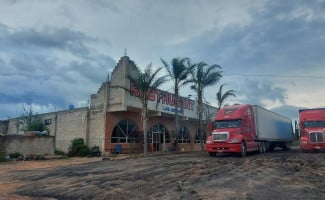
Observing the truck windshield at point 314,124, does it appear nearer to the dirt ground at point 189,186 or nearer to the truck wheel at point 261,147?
the truck wheel at point 261,147

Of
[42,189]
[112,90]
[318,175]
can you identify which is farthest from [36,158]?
[318,175]

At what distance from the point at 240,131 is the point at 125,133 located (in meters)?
13.6

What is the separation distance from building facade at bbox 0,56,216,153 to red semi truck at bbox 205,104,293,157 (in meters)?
9.46

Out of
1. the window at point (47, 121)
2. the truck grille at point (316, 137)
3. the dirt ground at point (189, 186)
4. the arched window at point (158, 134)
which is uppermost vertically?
the window at point (47, 121)

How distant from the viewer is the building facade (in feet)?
96.1

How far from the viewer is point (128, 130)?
31.6 metres

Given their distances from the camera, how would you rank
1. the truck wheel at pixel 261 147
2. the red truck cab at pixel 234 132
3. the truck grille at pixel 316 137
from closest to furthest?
the red truck cab at pixel 234 132 < the truck grille at pixel 316 137 < the truck wheel at pixel 261 147

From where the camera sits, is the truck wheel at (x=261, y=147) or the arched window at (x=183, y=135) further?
the arched window at (x=183, y=135)

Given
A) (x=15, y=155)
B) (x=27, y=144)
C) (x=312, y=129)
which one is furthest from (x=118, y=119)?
(x=312, y=129)

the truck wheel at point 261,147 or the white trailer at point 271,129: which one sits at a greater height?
the white trailer at point 271,129

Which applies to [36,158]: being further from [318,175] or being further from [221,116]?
[318,175]

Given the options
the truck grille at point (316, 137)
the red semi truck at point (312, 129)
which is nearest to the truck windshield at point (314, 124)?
the red semi truck at point (312, 129)

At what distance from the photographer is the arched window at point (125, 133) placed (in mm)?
30266

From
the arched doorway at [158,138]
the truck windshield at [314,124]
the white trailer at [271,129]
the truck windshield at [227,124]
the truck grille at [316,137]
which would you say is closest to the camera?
the truck windshield at [227,124]
